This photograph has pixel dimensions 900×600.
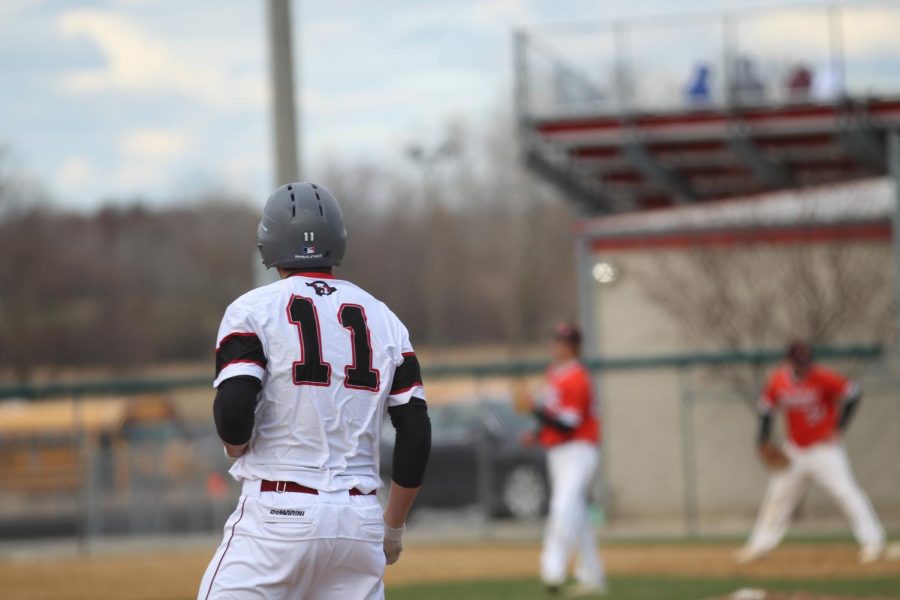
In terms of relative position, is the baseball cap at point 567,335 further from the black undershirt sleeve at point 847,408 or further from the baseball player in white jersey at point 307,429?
the baseball player in white jersey at point 307,429

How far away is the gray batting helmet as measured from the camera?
501cm

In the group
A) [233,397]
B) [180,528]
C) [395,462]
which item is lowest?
[180,528]

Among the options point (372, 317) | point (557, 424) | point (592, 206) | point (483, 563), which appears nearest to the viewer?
point (372, 317)

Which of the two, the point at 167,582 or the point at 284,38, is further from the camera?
the point at 167,582

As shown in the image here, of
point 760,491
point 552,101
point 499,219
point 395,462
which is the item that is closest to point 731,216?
point 760,491

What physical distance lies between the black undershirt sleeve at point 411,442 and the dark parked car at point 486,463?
14.3 m

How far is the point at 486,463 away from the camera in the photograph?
19.3 meters

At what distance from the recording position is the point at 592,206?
26.1 meters

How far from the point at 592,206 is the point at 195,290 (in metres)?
35.5

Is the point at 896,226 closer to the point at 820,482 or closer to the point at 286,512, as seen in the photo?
the point at 820,482

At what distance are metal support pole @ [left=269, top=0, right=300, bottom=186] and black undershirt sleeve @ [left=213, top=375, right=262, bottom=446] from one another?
6.95m

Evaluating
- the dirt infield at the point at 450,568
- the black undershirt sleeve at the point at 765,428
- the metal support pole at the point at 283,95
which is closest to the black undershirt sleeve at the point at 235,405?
the metal support pole at the point at 283,95

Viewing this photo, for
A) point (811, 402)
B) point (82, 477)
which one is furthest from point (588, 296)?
point (811, 402)

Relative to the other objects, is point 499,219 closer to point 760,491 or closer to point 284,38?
point 760,491
